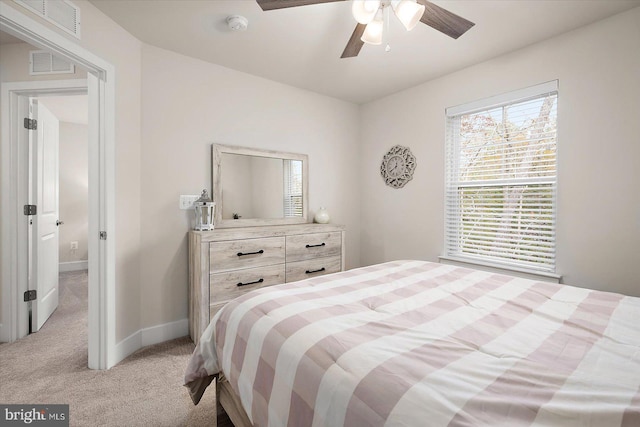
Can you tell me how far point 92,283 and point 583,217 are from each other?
3.64 metres

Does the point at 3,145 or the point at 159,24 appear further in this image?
the point at 3,145

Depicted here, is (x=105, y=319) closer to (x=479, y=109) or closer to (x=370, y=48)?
(x=370, y=48)

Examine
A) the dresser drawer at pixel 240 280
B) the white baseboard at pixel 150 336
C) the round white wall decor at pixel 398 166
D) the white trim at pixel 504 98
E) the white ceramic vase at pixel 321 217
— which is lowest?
the white baseboard at pixel 150 336

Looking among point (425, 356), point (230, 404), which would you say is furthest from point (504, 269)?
point (230, 404)

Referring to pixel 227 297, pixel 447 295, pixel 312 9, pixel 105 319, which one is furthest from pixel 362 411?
pixel 312 9

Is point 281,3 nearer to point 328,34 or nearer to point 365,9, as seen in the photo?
point 365,9

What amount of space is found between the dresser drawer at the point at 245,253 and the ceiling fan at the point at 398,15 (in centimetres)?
170

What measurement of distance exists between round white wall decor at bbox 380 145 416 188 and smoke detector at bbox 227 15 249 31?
2069mm

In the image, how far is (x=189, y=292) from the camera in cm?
260

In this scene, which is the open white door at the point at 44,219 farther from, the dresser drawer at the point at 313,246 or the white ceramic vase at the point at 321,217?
the white ceramic vase at the point at 321,217

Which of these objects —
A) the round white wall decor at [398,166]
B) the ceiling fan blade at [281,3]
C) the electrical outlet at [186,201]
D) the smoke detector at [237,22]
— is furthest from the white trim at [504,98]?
the electrical outlet at [186,201]

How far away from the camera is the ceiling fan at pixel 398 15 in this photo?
4.85 ft

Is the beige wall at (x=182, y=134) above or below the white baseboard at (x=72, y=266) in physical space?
above

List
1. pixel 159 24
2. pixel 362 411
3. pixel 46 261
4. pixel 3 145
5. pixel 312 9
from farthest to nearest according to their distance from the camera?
pixel 46 261 < pixel 3 145 < pixel 159 24 < pixel 312 9 < pixel 362 411
